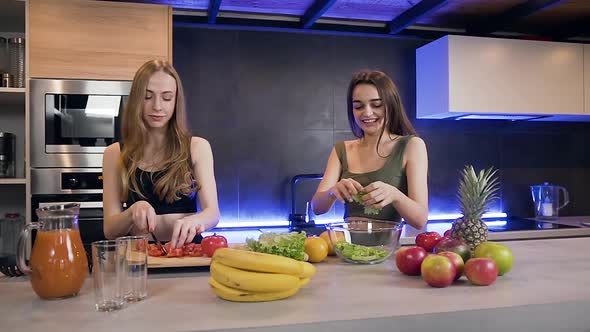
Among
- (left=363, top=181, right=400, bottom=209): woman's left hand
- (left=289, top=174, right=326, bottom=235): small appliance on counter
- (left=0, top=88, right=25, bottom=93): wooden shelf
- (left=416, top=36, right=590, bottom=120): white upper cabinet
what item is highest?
(left=416, top=36, right=590, bottom=120): white upper cabinet

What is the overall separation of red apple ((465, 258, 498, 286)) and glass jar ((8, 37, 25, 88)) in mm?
2445

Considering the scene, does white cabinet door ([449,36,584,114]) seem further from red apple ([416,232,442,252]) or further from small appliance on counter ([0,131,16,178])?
small appliance on counter ([0,131,16,178])

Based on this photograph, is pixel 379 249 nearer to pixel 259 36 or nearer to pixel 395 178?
pixel 395 178

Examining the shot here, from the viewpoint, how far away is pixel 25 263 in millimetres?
1006

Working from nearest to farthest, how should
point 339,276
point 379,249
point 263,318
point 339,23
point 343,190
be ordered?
point 263,318 → point 339,276 → point 379,249 → point 343,190 → point 339,23

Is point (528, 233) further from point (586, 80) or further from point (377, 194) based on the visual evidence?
point (377, 194)

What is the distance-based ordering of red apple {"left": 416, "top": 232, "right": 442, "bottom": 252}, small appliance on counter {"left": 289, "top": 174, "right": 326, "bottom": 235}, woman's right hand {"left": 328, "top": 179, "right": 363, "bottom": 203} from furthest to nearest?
small appliance on counter {"left": 289, "top": 174, "right": 326, "bottom": 235} < woman's right hand {"left": 328, "top": 179, "right": 363, "bottom": 203} < red apple {"left": 416, "top": 232, "right": 442, "bottom": 252}

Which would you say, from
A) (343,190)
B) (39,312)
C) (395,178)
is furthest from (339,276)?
(395,178)

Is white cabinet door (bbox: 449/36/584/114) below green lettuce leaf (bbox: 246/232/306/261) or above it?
above

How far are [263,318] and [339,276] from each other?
1.21 feet

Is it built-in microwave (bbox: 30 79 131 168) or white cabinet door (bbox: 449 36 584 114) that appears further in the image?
white cabinet door (bbox: 449 36 584 114)

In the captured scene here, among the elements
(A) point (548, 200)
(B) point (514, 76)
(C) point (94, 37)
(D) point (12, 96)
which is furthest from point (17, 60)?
(A) point (548, 200)

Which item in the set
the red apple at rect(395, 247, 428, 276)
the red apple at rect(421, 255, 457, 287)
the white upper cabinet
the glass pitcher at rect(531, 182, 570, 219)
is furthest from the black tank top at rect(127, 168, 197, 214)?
the glass pitcher at rect(531, 182, 570, 219)

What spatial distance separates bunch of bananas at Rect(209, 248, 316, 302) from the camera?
968 mm
